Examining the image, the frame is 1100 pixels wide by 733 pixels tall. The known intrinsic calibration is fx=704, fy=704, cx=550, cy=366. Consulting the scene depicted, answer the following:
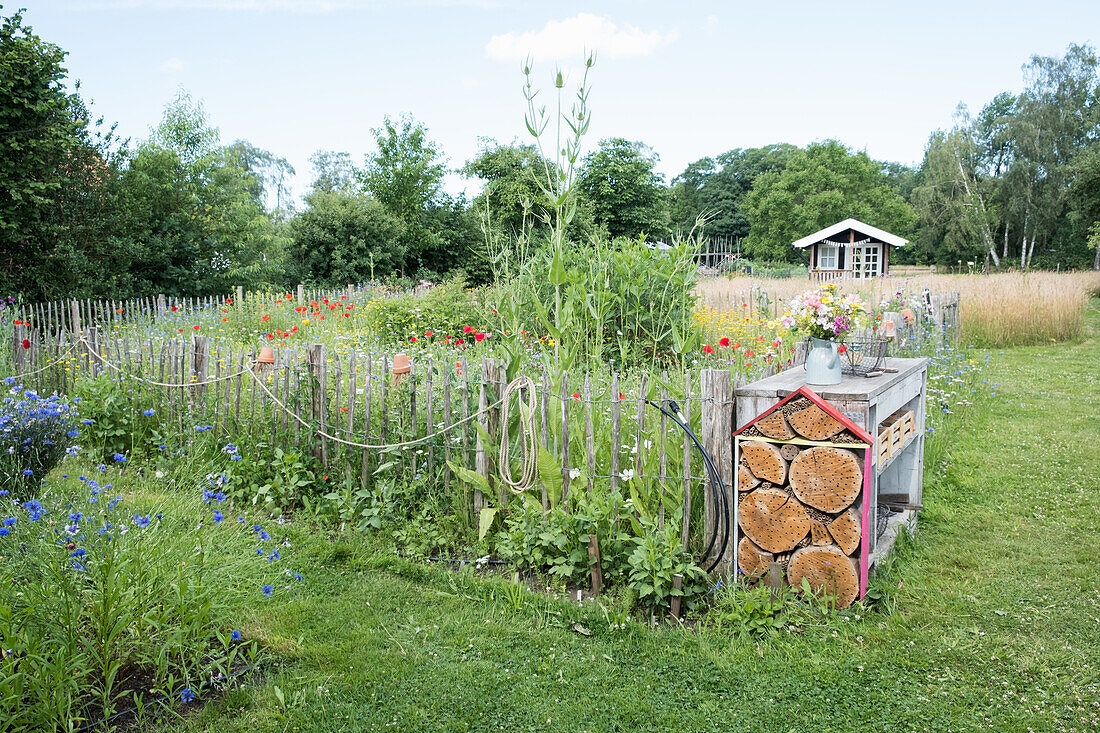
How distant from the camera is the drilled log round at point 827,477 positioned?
123 inches

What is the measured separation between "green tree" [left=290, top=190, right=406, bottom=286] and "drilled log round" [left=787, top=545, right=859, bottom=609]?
65.1 feet

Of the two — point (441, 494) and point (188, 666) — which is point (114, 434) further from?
point (188, 666)

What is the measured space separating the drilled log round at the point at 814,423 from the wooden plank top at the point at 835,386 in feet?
0.48

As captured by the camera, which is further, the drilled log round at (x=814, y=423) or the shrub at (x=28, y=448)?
the shrub at (x=28, y=448)

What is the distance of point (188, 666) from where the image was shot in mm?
2789

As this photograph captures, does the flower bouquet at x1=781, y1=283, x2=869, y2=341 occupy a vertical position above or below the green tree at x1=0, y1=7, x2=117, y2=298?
below

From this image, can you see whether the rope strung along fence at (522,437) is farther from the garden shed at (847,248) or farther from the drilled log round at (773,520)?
the garden shed at (847,248)

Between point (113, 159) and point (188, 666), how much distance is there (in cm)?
1452

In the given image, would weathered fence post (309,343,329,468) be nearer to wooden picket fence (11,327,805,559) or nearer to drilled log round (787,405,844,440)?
wooden picket fence (11,327,805,559)

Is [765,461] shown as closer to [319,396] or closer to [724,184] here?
[319,396]

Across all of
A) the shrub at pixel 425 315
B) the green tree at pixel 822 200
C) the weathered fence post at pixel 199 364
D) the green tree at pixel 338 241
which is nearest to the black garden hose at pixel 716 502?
the weathered fence post at pixel 199 364

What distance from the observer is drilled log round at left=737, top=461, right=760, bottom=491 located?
131 inches

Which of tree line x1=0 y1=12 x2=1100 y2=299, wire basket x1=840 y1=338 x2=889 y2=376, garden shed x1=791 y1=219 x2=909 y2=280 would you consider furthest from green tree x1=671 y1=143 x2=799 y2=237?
wire basket x1=840 y1=338 x2=889 y2=376

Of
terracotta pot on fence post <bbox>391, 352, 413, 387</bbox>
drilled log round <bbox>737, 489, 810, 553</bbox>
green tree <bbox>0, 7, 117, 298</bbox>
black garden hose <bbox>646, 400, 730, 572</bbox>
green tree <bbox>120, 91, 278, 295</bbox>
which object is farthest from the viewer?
green tree <bbox>120, 91, 278, 295</bbox>
